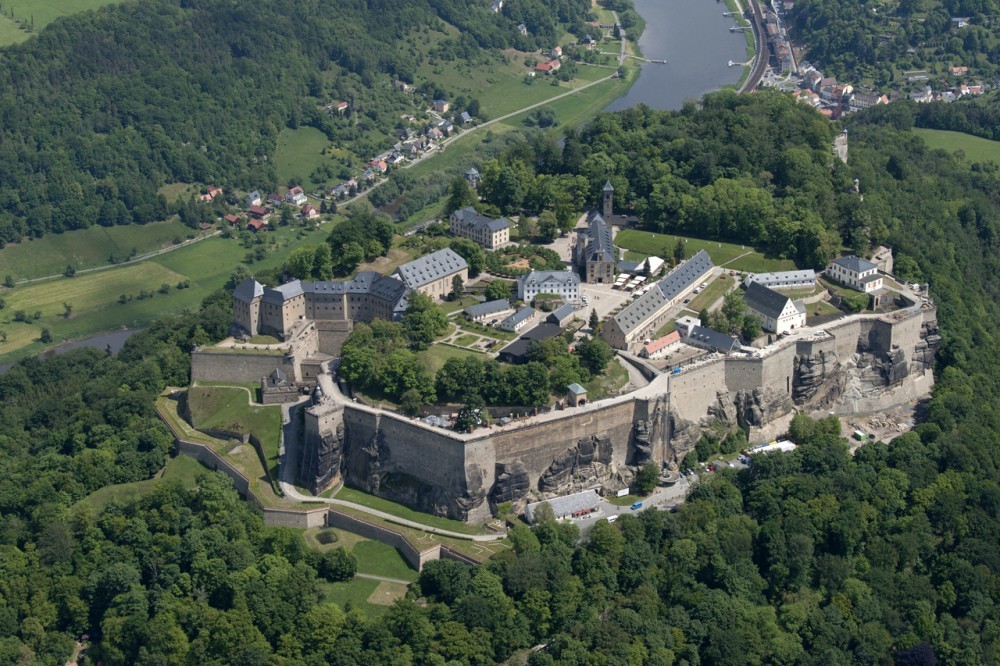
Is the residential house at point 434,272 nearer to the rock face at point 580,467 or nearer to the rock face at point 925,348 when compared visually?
the rock face at point 580,467

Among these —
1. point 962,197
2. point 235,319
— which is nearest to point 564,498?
point 235,319

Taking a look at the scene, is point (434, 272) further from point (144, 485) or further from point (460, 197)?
point (144, 485)

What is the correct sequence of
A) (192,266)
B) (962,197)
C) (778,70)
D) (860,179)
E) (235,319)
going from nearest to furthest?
(235,319) → (860,179) → (962,197) → (192,266) → (778,70)

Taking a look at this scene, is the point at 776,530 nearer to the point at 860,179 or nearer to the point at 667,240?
the point at 667,240

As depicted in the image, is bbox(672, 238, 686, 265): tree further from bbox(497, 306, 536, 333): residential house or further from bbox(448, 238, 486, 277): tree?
bbox(497, 306, 536, 333): residential house

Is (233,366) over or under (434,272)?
under

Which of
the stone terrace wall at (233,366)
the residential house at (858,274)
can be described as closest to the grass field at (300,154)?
the stone terrace wall at (233,366)

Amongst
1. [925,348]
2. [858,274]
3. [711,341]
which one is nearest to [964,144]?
[858,274]
